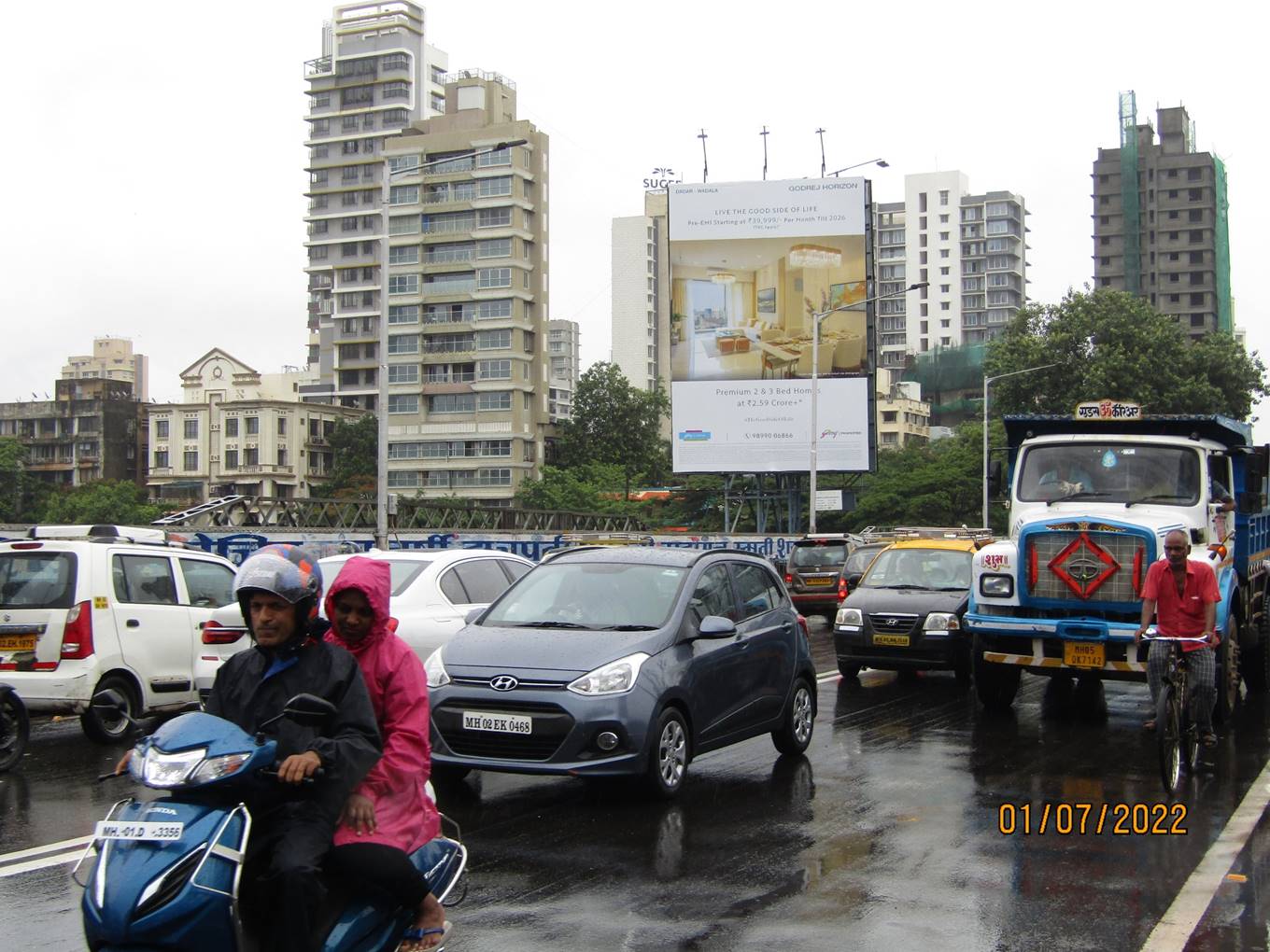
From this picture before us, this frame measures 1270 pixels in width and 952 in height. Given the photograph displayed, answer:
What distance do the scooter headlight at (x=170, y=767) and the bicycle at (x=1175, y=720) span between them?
22.0 ft

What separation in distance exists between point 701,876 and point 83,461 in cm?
10027

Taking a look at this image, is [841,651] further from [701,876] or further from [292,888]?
[292,888]

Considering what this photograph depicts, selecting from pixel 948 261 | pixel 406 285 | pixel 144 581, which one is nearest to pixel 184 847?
pixel 144 581

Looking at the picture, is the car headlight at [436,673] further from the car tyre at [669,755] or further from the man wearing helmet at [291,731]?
the man wearing helmet at [291,731]

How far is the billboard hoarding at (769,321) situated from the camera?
1843 inches

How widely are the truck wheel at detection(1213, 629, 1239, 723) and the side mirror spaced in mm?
4799

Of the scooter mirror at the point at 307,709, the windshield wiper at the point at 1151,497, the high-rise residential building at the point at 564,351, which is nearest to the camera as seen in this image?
the scooter mirror at the point at 307,709

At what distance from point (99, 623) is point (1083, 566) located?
8.18 meters

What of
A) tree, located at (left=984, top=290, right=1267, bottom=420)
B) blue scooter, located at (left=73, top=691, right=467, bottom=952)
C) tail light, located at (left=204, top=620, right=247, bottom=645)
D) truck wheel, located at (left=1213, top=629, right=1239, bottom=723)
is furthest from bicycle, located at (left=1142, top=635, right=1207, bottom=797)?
tree, located at (left=984, top=290, right=1267, bottom=420)

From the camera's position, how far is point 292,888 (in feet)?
12.2

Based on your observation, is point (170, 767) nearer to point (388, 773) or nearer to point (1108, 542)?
point (388, 773)

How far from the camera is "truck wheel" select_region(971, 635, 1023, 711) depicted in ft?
40.7

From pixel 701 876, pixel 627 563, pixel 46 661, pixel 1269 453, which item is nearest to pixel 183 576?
pixel 46 661
